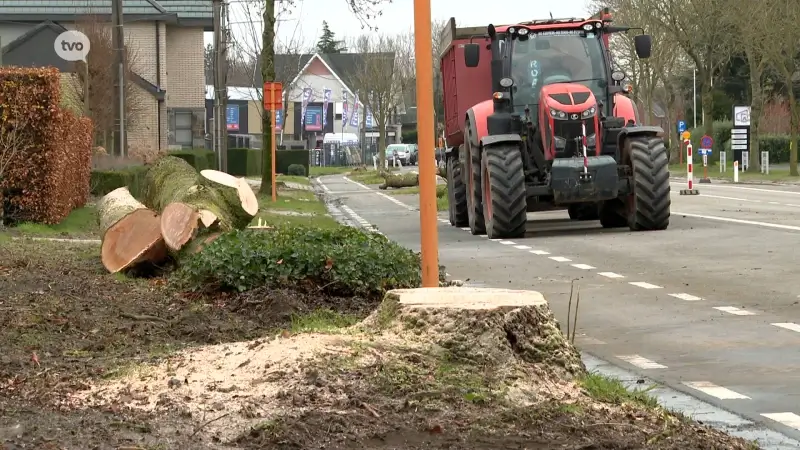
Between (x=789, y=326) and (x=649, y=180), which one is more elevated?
(x=649, y=180)

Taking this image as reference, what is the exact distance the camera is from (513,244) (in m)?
19.9

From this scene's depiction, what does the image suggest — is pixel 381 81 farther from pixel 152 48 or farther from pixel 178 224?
pixel 178 224

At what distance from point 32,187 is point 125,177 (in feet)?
24.8

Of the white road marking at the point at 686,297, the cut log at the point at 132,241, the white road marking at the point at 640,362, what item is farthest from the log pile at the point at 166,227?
the white road marking at the point at 640,362

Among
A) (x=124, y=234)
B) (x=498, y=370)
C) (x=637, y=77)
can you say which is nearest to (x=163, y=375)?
(x=498, y=370)

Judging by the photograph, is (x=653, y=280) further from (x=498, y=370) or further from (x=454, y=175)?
(x=454, y=175)

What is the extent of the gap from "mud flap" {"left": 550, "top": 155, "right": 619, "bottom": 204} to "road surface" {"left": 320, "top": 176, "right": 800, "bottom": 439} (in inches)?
25.7

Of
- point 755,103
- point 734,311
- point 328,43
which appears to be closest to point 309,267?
point 734,311

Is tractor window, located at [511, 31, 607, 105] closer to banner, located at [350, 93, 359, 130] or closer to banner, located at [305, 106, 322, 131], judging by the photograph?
banner, located at [350, 93, 359, 130]

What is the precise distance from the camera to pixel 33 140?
20.0m

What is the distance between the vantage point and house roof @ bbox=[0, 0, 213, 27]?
62594 mm

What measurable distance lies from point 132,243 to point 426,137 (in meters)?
5.57

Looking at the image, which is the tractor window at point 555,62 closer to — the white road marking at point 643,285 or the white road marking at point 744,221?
the white road marking at point 744,221

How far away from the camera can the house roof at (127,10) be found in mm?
62594
